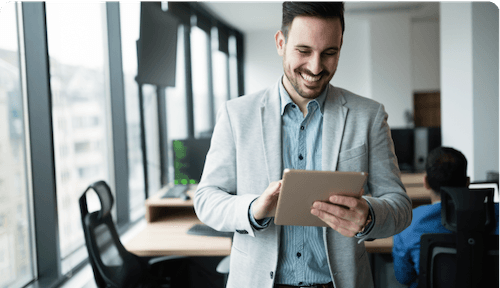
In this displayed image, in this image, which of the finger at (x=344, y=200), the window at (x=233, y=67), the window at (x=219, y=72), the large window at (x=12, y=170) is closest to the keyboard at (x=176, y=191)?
the large window at (x=12, y=170)

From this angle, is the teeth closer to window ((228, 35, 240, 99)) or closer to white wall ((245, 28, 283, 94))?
window ((228, 35, 240, 99))

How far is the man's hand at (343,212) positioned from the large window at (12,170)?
147 centimetres

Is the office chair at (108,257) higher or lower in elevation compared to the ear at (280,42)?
lower

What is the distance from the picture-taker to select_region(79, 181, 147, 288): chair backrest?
161 centimetres

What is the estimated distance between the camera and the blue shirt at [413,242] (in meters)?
1.52

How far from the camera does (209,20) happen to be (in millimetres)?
5582

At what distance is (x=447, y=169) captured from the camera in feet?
5.37

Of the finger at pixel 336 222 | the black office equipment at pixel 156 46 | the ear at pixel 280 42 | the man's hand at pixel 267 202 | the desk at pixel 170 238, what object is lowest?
the desk at pixel 170 238

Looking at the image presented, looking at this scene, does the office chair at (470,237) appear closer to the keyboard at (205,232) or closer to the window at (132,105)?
the keyboard at (205,232)

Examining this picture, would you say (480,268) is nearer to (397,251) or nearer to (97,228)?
(397,251)

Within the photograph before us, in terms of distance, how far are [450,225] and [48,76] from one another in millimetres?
1967

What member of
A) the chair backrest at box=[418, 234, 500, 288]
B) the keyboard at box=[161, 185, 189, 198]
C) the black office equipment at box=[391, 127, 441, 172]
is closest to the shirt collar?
the chair backrest at box=[418, 234, 500, 288]

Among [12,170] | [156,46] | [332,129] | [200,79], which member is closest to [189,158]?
[156,46]

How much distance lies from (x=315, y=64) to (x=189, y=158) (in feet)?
5.91
